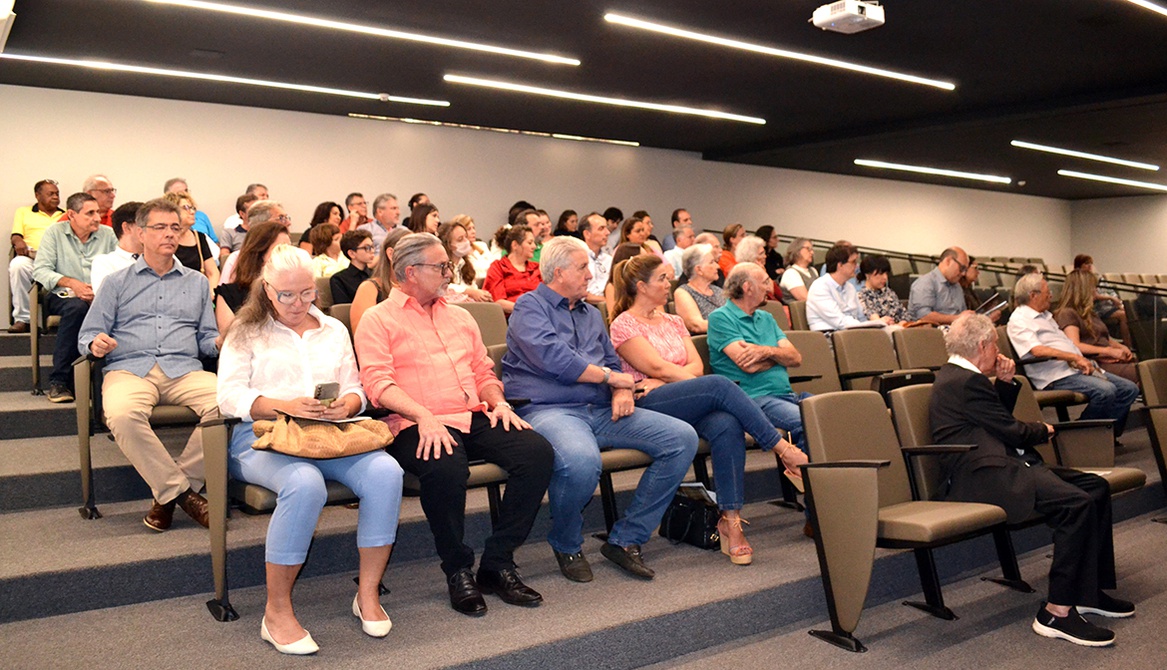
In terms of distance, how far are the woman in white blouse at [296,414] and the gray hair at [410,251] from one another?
0.96 feet

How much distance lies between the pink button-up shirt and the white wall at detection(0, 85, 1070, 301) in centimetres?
765

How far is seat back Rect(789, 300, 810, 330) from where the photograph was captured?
613cm

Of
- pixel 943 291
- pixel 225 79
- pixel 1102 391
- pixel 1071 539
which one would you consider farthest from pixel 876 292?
pixel 225 79

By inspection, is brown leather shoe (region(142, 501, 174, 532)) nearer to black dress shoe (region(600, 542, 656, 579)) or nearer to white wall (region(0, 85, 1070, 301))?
black dress shoe (region(600, 542, 656, 579))

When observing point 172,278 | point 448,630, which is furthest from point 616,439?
point 172,278

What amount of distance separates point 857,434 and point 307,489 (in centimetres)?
191

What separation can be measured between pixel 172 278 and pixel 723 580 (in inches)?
97.1

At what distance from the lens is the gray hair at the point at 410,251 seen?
3.17 meters

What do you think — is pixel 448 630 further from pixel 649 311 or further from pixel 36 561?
pixel 649 311

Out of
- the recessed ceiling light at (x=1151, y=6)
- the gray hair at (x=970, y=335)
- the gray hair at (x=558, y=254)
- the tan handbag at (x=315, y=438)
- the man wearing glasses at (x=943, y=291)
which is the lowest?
the tan handbag at (x=315, y=438)

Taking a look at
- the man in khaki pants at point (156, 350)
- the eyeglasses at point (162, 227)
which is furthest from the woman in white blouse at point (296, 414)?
the eyeglasses at point (162, 227)

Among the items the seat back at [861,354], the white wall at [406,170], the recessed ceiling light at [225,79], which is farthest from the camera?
the white wall at [406,170]

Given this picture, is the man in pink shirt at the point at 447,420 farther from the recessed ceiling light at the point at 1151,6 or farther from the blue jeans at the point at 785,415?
the recessed ceiling light at the point at 1151,6

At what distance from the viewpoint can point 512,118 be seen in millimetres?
10898
